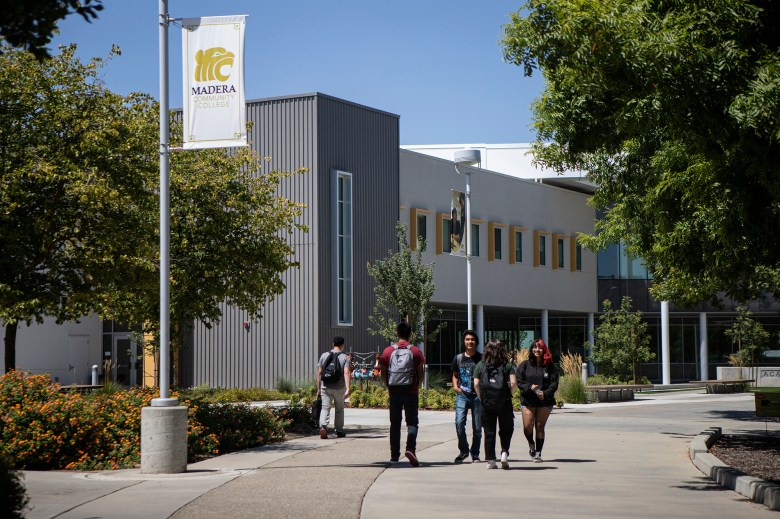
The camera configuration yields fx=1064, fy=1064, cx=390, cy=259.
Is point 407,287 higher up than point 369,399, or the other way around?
point 407,287

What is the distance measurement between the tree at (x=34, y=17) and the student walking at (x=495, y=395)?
353 inches

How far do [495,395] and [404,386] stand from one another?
1.24m

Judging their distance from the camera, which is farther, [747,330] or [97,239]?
[747,330]

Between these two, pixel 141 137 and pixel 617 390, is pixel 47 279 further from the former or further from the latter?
pixel 617 390

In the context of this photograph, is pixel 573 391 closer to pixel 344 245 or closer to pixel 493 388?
pixel 344 245

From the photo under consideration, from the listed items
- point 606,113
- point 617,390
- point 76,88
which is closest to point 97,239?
point 76,88

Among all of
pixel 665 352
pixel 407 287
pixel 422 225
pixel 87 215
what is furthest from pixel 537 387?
pixel 665 352

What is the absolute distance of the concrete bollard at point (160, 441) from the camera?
13289mm

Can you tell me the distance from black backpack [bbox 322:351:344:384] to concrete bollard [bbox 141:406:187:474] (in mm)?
5602

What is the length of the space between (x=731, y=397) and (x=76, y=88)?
28.2 metres

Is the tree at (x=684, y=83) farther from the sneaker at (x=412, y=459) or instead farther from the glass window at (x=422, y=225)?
the glass window at (x=422, y=225)

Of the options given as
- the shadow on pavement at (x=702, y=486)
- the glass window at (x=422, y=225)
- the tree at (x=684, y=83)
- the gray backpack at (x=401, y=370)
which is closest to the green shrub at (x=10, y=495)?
the tree at (x=684, y=83)

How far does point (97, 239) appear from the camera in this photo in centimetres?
1827

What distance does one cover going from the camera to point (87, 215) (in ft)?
61.2
